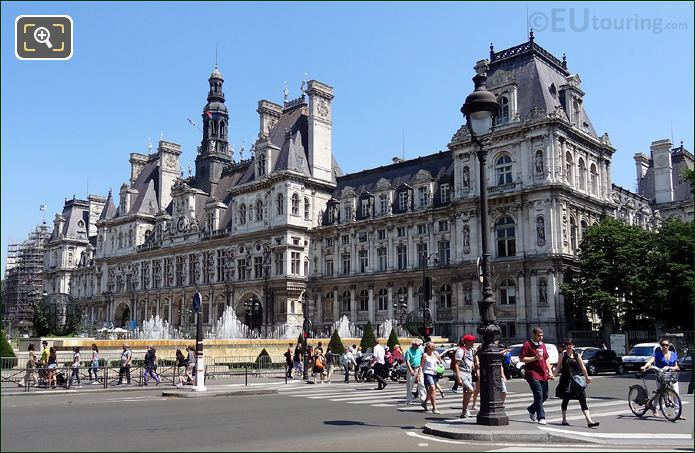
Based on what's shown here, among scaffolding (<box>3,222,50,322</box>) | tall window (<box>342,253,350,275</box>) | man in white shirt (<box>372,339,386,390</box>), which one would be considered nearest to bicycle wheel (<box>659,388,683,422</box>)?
man in white shirt (<box>372,339,386,390</box>)

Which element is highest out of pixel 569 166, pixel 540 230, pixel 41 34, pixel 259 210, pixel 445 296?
pixel 569 166

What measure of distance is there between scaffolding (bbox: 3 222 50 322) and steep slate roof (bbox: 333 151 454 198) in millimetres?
74110

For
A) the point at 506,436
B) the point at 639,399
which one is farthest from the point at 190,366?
the point at 506,436

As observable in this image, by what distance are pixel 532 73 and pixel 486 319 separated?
143 ft

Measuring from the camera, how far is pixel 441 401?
22.3 meters

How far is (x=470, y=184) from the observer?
54531 mm

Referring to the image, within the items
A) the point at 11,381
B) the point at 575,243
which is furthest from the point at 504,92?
the point at 11,381

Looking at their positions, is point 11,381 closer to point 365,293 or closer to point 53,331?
point 53,331

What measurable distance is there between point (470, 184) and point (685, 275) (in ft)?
58.7

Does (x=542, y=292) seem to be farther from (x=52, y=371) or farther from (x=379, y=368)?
(x=52, y=371)

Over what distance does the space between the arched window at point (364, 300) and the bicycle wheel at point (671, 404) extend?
4693 centimetres

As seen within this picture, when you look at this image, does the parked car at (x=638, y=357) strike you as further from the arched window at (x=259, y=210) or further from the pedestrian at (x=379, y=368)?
the arched window at (x=259, y=210)

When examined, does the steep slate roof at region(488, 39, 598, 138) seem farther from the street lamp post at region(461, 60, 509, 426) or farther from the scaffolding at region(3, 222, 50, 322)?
the scaffolding at region(3, 222, 50, 322)

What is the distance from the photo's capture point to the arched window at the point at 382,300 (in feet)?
202
